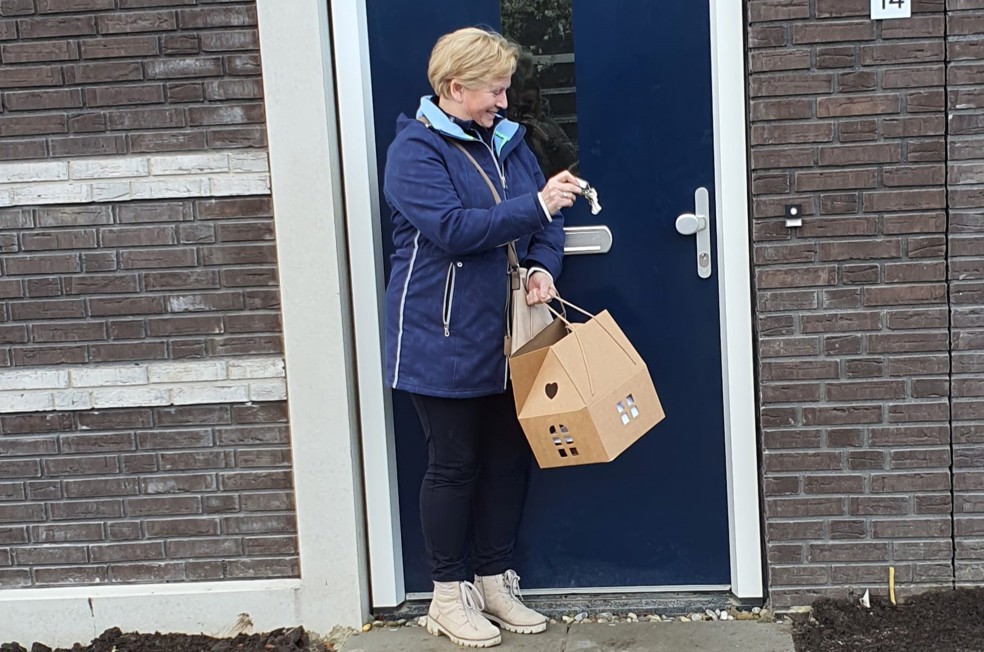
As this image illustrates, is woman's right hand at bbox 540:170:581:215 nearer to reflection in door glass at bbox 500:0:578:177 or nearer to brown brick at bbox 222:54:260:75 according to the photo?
reflection in door glass at bbox 500:0:578:177

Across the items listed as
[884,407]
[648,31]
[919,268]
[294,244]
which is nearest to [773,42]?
[648,31]

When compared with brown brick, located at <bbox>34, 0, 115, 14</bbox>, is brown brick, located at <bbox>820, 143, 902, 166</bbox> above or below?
below

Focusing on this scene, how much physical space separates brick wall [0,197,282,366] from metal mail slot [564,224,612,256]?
1019 mm

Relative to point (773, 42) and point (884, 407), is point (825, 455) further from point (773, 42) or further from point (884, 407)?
point (773, 42)

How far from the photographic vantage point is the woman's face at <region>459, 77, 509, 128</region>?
10.5 ft

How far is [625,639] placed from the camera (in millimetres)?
3527

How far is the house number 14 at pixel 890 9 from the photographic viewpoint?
3314 mm

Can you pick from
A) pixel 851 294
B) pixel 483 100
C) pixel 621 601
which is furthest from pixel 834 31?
pixel 621 601

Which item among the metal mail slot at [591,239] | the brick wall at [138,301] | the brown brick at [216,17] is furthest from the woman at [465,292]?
the brown brick at [216,17]

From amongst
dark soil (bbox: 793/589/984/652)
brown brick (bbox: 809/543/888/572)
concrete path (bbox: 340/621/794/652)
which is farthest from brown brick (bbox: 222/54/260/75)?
dark soil (bbox: 793/589/984/652)

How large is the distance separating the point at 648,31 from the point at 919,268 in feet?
3.91

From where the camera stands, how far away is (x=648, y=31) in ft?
11.5

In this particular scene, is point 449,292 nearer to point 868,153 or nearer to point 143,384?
point 143,384

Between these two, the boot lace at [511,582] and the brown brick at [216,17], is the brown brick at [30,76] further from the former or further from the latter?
the boot lace at [511,582]
